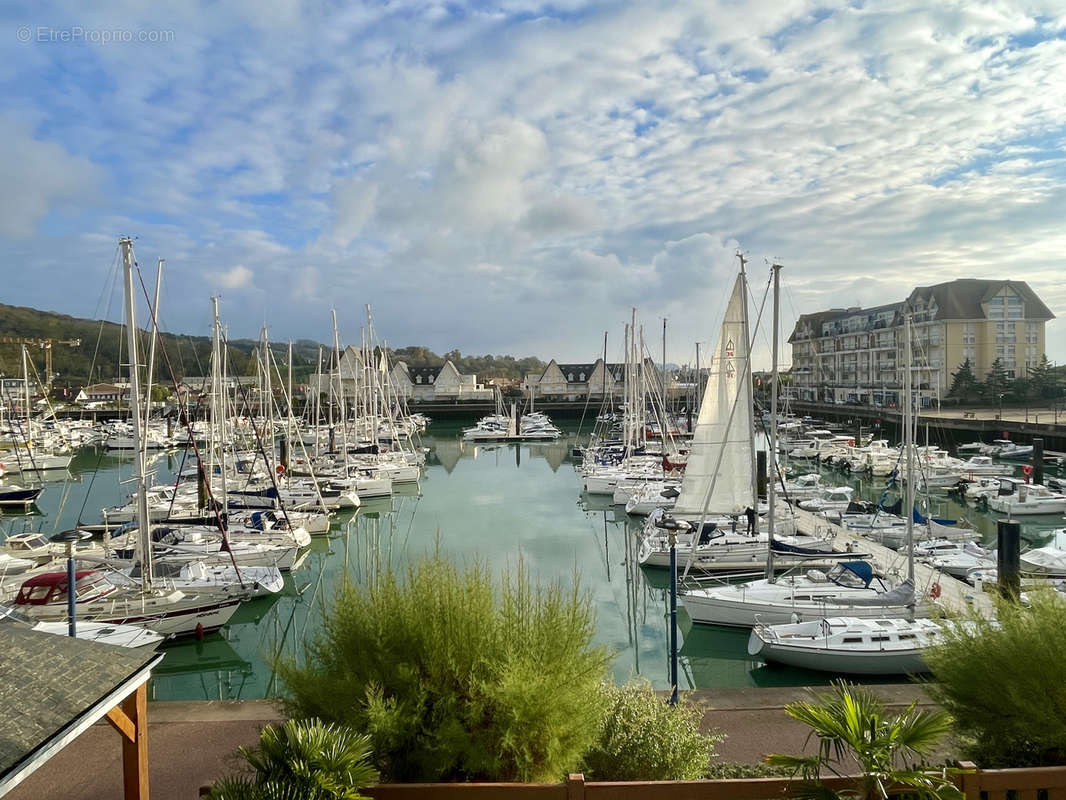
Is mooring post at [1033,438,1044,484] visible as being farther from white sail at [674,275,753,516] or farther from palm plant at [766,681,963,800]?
palm plant at [766,681,963,800]

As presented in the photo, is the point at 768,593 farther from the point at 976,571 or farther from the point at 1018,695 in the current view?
the point at 1018,695

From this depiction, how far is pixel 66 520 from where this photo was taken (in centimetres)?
3138

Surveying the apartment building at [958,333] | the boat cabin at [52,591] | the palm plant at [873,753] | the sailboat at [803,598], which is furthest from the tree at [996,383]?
the palm plant at [873,753]

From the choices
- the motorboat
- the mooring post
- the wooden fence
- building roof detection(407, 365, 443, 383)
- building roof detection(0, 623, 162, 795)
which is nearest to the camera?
building roof detection(0, 623, 162, 795)

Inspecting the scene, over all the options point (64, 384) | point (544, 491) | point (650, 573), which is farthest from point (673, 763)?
point (64, 384)

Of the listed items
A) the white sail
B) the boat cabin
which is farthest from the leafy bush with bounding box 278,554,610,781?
the white sail

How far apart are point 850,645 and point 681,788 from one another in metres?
9.58

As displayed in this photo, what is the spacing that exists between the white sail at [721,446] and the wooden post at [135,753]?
16.4m

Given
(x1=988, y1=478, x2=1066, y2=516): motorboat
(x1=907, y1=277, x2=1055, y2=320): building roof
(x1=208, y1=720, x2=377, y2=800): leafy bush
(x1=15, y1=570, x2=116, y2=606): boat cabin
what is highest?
(x1=907, y1=277, x2=1055, y2=320): building roof

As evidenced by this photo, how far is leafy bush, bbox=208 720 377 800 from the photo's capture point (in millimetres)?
4254

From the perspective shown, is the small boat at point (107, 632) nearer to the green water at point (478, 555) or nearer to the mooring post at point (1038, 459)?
the green water at point (478, 555)

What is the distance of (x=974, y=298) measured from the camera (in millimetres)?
72250

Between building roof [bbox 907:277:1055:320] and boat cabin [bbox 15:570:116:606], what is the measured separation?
257ft

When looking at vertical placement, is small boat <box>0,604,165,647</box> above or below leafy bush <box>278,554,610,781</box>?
below
